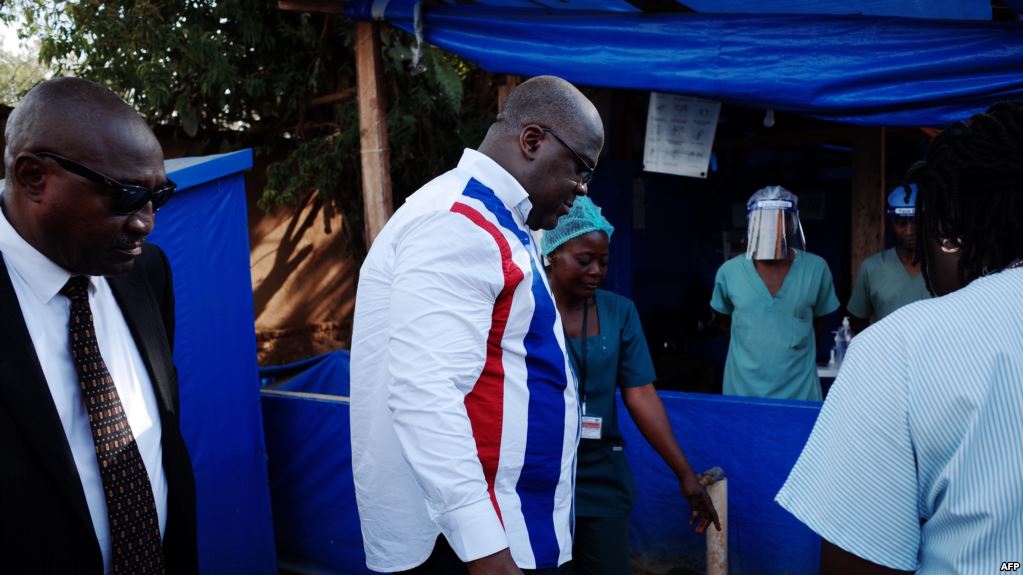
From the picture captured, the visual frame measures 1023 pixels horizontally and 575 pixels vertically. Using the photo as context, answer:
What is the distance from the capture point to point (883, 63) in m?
3.33

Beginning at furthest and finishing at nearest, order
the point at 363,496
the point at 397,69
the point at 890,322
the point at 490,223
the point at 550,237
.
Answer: the point at 397,69 → the point at 550,237 → the point at 363,496 → the point at 490,223 → the point at 890,322

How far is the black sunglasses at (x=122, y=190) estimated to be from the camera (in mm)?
1495

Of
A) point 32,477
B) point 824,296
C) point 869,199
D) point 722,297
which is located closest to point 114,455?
point 32,477

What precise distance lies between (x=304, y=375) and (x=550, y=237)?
8.70 ft

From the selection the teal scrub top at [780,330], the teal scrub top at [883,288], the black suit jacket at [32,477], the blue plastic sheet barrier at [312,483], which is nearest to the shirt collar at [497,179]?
the black suit jacket at [32,477]

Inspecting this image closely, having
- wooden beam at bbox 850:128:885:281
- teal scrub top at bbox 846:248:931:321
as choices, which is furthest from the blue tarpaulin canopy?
wooden beam at bbox 850:128:885:281

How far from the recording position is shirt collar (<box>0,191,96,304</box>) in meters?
1.53

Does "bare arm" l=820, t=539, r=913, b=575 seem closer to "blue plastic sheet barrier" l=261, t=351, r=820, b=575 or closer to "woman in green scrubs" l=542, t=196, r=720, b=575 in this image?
"woman in green scrubs" l=542, t=196, r=720, b=575

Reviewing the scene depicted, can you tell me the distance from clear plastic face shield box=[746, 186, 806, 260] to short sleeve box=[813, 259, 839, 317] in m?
0.20

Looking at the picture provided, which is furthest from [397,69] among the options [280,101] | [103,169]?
[103,169]

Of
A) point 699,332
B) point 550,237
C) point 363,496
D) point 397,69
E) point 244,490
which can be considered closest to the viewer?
point 363,496

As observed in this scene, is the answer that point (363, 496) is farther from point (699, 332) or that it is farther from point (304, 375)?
point (699, 332)

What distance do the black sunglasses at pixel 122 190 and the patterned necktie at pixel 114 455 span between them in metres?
0.20

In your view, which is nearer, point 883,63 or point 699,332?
point 883,63
